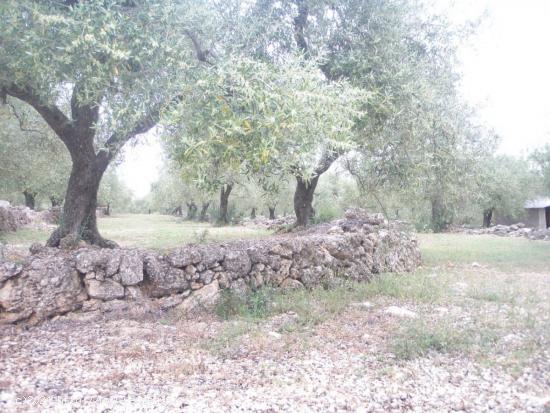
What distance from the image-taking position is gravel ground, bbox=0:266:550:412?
3.73 meters

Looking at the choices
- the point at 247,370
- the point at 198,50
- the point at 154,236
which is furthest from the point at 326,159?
the point at 154,236

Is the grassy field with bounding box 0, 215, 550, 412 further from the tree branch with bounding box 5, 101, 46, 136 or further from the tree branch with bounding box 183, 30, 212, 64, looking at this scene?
the tree branch with bounding box 5, 101, 46, 136

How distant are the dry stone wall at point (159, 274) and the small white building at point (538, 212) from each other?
31.2m

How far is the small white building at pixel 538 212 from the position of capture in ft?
112

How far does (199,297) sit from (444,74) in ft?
26.1

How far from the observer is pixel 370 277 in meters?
9.20

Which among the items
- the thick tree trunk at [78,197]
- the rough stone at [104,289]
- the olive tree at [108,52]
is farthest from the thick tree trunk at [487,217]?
the rough stone at [104,289]

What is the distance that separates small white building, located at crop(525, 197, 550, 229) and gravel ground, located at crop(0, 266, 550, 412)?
1300 inches

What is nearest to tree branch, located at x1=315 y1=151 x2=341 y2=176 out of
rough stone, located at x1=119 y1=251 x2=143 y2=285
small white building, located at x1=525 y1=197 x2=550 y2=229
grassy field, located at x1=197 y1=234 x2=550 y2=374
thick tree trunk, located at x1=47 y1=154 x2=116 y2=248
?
grassy field, located at x1=197 y1=234 x2=550 y2=374

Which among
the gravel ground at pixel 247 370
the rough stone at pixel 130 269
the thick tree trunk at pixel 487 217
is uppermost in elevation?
the thick tree trunk at pixel 487 217

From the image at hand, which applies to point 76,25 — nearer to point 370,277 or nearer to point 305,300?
point 305,300

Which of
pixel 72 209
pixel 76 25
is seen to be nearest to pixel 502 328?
pixel 76 25

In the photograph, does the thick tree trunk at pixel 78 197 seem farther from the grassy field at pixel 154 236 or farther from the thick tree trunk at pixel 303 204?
the thick tree trunk at pixel 303 204

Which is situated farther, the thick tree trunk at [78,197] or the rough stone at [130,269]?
the thick tree trunk at [78,197]
